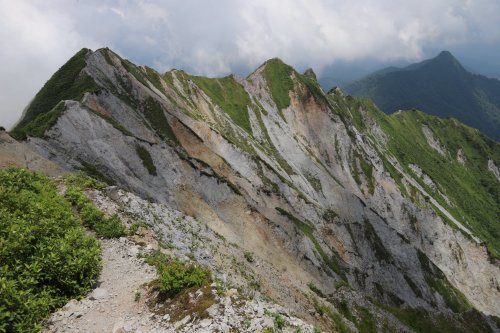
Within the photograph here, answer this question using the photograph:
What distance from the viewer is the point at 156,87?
9162 centimetres

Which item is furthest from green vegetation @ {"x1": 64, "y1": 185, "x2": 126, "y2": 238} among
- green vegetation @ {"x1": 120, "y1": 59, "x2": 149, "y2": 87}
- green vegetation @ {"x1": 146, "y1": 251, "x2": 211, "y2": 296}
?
green vegetation @ {"x1": 120, "y1": 59, "x2": 149, "y2": 87}

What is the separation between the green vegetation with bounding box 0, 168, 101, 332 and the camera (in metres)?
14.1

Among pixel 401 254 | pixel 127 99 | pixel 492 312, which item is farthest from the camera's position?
pixel 492 312

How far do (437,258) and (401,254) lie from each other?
44468 mm

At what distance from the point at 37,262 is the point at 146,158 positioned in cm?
3854

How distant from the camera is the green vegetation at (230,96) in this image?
394ft

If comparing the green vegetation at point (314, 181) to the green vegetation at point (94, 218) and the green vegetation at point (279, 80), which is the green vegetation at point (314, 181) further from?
the green vegetation at point (94, 218)

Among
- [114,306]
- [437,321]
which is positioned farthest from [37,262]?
[437,321]

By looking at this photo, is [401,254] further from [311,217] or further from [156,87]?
[156,87]

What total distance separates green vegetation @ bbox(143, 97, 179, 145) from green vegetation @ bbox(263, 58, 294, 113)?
72.0m

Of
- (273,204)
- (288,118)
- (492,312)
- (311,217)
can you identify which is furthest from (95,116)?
(492,312)

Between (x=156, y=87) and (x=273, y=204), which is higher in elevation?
(x=156, y=87)

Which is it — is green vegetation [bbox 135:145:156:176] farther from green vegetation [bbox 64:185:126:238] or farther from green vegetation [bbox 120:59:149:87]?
green vegetation [bbox 120:59:149:87]

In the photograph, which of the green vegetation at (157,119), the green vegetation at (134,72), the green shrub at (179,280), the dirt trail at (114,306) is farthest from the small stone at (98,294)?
the green vegetation at (134,72)
